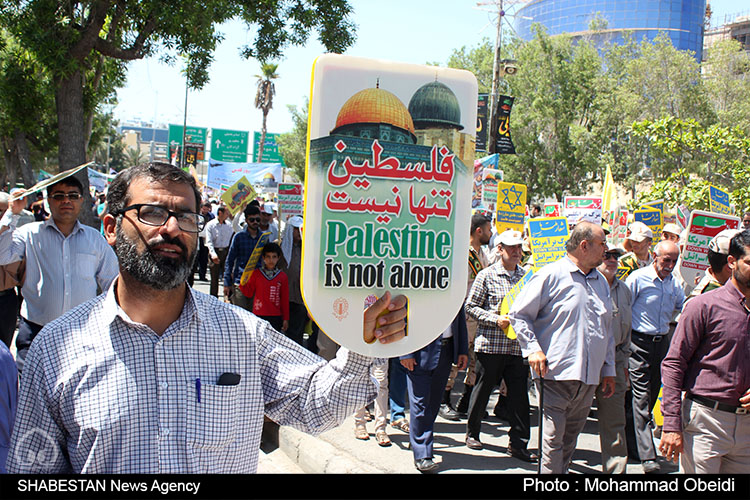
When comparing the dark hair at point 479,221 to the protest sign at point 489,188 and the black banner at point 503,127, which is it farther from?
the black banner at point 503,127

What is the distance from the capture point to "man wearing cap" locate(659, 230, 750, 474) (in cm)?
365

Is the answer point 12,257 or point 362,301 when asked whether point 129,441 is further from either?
point 12,257

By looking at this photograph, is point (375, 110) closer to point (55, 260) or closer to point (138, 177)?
point (138, 177)

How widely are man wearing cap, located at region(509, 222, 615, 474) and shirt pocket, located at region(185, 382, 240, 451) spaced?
315cm

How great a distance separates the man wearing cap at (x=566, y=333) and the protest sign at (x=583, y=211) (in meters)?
2.97

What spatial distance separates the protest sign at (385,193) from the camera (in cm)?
186

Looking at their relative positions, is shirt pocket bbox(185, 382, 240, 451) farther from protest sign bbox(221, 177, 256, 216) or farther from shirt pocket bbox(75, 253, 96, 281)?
protest sign bbox(221, 177, 256, 216)

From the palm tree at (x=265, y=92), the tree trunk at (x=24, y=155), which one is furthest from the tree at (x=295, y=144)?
the tree trunk at (x=24, y=155)

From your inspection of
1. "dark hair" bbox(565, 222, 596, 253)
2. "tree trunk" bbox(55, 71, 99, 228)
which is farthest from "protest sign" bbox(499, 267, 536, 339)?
"tree trunk" bbox(55, 71, 99, 228)

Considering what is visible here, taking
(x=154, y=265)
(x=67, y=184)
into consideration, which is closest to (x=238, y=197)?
(x=67, y=184)

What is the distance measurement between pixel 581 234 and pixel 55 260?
381cm

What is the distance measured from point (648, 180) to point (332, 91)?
3668 centimetres

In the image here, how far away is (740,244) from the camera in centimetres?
380

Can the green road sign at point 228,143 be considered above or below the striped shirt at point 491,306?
above
